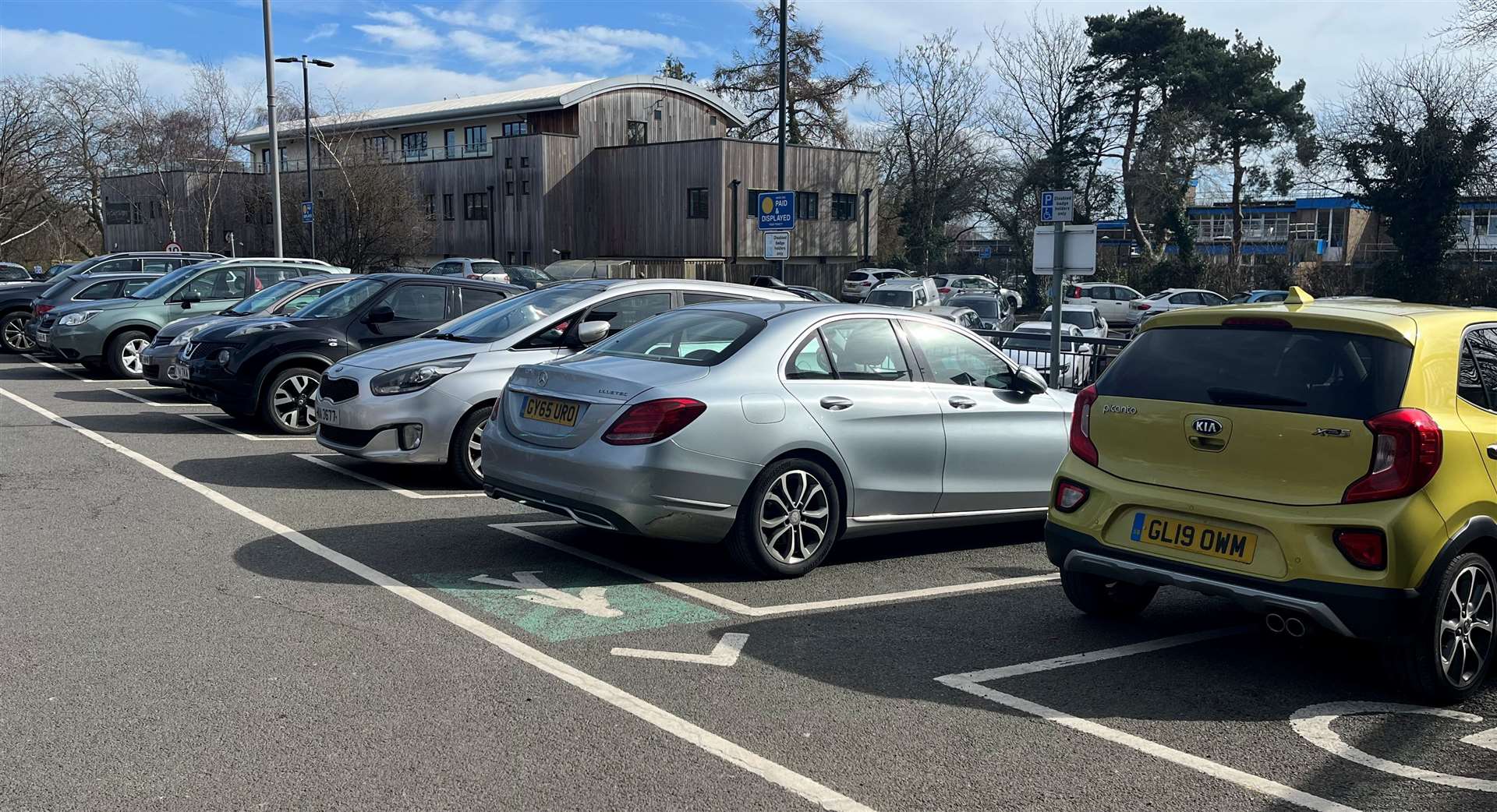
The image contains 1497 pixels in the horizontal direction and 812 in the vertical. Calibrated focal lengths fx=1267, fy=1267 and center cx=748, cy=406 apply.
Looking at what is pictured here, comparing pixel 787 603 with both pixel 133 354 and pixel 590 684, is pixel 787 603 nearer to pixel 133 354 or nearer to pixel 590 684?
pixel 590 684

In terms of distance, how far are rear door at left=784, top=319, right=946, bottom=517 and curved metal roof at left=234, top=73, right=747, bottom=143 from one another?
45.4m

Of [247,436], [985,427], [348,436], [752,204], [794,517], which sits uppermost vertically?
[752,204]

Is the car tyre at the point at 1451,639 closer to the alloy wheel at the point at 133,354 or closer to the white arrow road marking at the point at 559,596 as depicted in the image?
the white arrow road marking at the point at 559,596

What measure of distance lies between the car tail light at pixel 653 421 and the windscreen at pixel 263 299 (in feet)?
32.1

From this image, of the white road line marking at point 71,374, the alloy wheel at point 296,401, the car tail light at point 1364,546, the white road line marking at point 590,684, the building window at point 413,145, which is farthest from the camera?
the building window at point 413,145

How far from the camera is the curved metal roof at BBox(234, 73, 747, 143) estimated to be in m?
51.4

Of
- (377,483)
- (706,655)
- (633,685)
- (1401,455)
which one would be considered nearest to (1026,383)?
(1401,455)

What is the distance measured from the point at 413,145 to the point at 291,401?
50.1 m

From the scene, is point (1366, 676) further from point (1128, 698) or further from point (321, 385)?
point (321, 385)

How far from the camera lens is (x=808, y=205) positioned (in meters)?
49.1

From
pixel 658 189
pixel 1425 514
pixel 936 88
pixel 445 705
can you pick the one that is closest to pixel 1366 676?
pixel 1425 514

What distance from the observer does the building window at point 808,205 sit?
48812mm

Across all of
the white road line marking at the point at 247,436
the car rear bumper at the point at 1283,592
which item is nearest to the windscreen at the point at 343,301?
the white road line marking at the point at 247,436

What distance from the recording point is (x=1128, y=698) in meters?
5.02
